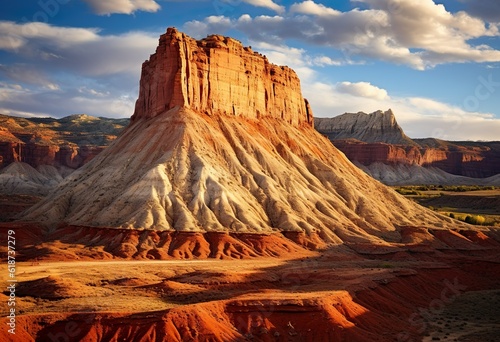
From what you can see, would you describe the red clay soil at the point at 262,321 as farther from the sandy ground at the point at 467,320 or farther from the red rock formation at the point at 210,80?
the red rock formation at the point at 210,80

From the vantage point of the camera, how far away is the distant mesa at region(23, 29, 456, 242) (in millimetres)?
76438

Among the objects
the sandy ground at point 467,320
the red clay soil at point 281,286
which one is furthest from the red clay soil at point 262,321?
the sandy ground at point 467,320

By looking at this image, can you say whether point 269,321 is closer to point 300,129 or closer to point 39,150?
point 300,129

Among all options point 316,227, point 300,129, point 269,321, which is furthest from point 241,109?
point 269,321

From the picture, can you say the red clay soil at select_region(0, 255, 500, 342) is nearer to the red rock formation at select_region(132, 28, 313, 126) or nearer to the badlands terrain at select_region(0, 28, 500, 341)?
the badlands terrain at select_region(0, 28, 500, 341)

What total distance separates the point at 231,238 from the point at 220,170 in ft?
Result: 50.8

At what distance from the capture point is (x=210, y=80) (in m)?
96.1

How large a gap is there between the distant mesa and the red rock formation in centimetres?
19

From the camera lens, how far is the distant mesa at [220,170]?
7644cm

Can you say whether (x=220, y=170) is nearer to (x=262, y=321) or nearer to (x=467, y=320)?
(x=467, y=320)

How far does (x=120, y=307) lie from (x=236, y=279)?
50.5 feet

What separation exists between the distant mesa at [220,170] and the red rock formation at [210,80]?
185 millimetres

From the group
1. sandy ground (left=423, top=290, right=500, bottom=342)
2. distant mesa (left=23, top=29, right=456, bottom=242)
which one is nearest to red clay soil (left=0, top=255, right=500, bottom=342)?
sandy ground (left=423, top=290, right=500, bottom=342)

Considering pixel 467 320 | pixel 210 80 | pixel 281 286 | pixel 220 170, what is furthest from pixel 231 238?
pixel 210 80
